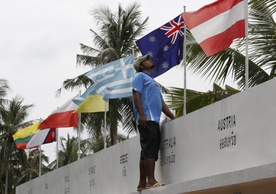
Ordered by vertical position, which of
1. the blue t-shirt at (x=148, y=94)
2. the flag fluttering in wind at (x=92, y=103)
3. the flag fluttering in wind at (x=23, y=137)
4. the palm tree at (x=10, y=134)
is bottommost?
the blue t-shirt at (x=148, y=94)

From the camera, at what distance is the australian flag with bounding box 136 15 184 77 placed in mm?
10594

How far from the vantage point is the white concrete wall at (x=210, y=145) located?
7.27m

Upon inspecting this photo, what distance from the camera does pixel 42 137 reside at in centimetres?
1795

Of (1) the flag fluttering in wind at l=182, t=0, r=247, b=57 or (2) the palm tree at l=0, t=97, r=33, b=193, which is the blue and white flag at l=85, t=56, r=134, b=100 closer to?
(1) the flag fluttering in wind at l=182, t=0, r=247, b=57

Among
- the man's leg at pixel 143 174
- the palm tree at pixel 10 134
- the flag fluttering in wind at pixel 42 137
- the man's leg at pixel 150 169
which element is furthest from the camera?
the palm tree at pixel 10 134

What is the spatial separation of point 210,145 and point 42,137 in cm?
1002

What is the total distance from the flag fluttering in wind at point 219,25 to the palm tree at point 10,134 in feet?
123

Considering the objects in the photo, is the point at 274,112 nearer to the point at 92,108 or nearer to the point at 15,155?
the point at 92,108

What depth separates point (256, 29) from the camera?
1202 cm

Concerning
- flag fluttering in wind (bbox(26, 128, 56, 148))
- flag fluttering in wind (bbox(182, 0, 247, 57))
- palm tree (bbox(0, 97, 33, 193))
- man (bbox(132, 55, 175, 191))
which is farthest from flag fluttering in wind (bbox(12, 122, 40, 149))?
palm tree (bbox(0, 97, 33, 193))

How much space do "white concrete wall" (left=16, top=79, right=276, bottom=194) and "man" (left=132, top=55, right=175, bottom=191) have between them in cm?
27

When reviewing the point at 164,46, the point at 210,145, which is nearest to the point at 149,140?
the point at 210,145

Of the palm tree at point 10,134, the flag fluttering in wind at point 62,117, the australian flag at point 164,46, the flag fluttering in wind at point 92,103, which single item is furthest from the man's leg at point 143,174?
the palm tree at point 10,134

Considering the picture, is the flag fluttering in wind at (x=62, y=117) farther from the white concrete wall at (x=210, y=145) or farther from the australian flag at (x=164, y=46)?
the australian flag at (x=164, y=46)
